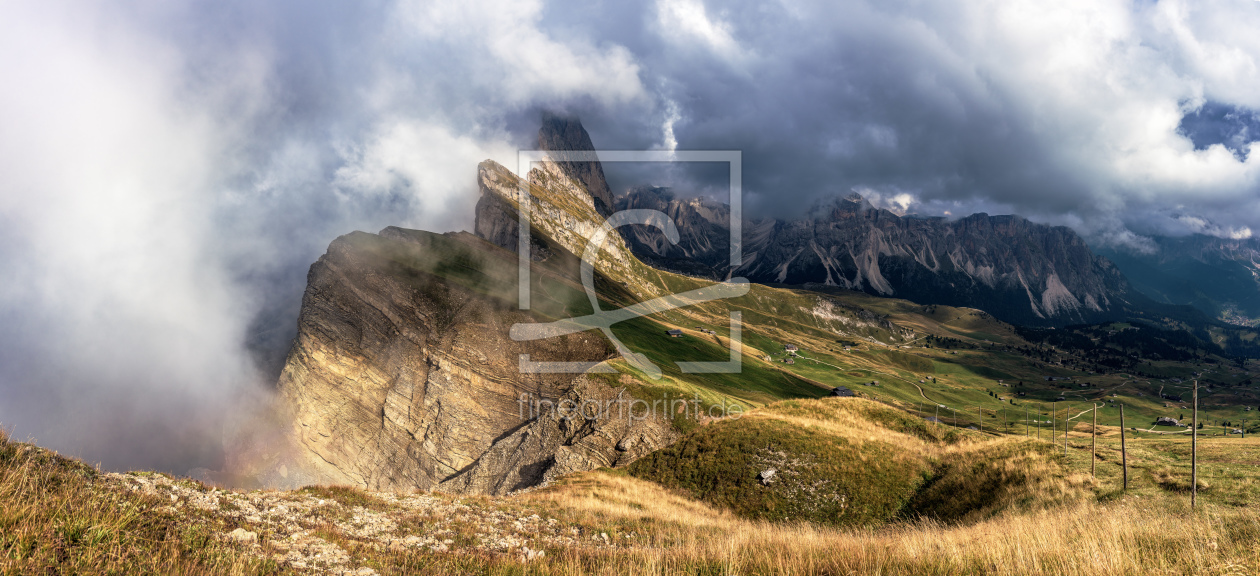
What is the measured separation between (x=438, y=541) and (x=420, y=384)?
56464 mm

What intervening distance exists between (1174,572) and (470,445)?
60.0m

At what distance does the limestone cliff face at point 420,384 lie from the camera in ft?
164

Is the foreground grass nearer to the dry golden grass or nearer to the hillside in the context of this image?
the hillside

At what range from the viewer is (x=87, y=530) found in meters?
7.32

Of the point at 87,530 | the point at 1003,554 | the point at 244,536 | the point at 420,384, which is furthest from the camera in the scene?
the point at 420,384

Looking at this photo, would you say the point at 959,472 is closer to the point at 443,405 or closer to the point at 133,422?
the point at 443,405

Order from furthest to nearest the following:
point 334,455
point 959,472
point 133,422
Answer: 1. point 133,422
2. point 334,455
3. point 959,472

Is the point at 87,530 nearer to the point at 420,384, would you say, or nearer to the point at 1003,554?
the point at 1003,554

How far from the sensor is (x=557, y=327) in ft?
213

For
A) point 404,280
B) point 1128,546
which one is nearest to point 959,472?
point 1128,546

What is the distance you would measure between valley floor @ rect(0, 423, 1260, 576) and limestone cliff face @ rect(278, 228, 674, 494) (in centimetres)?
2927

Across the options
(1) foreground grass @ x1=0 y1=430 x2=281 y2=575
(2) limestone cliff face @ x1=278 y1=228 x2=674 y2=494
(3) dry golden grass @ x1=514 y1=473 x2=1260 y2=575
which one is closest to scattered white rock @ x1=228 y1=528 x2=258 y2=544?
(1) foreground grass @ x1=0 y1=430 x2=281 y2=575

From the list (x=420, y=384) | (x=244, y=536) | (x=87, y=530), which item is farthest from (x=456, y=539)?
(x=420, y=384)

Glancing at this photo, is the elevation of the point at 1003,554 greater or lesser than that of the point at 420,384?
greater
